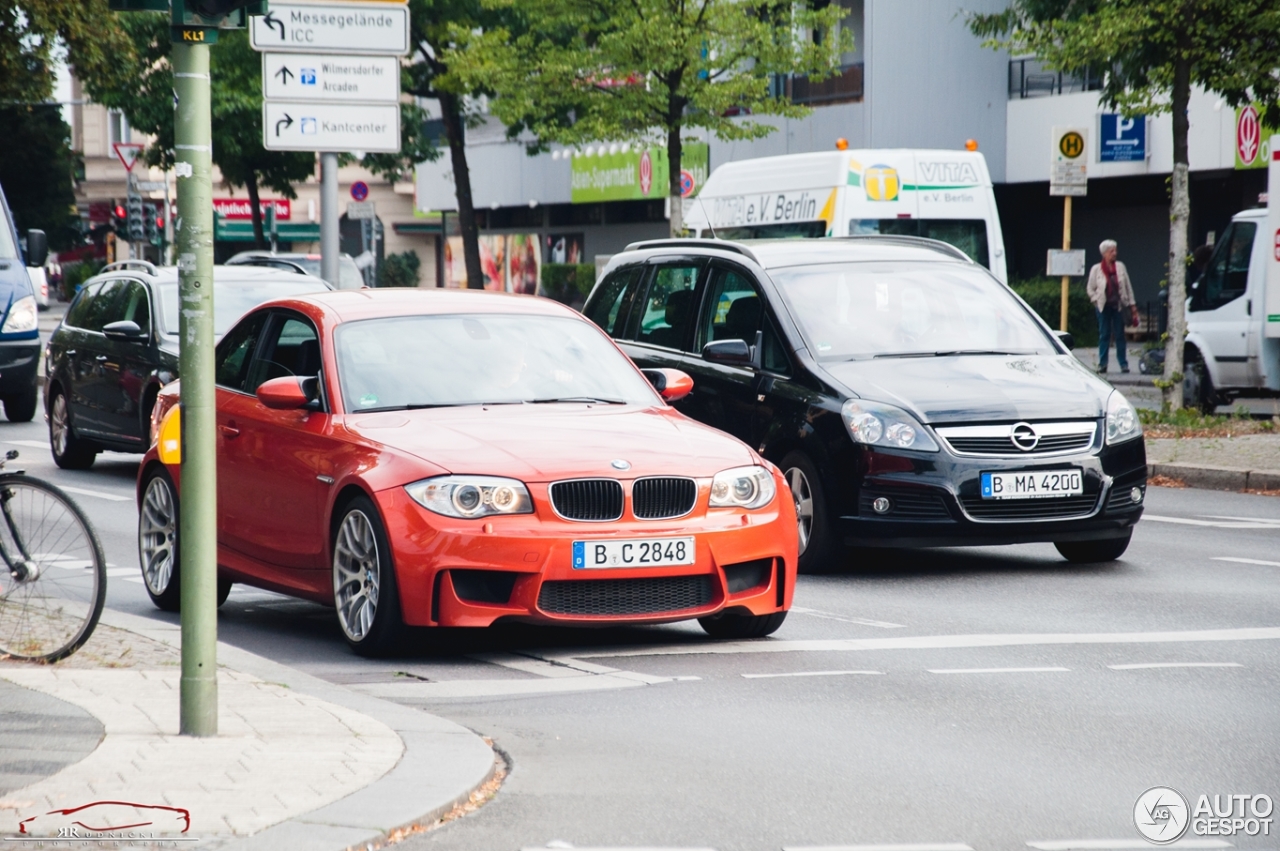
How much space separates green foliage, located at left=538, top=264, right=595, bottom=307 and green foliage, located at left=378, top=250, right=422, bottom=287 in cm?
1579

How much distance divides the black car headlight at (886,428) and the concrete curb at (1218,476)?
5.74m

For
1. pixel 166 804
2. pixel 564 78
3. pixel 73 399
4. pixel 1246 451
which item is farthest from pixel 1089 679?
pixel 564 78

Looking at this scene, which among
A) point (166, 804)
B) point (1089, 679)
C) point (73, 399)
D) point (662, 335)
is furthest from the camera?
point (73, 399)

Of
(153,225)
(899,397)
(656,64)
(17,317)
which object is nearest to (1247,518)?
(899,397)

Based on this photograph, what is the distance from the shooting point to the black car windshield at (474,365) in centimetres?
877

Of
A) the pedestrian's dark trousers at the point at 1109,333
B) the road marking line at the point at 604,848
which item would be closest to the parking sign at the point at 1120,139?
the pedestrian's dark trousers at the point at 1109,333

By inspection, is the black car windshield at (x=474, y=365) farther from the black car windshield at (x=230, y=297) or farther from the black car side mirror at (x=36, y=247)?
the black car side mirror at (x=36, y=247)

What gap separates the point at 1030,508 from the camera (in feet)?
34.0

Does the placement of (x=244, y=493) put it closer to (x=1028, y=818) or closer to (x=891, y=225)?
(x=1028, y=818)

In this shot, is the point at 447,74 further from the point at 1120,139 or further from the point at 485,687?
the point at 485,687

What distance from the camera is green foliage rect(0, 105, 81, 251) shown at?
7344 cm

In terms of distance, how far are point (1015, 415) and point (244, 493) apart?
13.0ft

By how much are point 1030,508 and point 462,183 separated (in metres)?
30.8

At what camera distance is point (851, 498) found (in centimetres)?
1043
